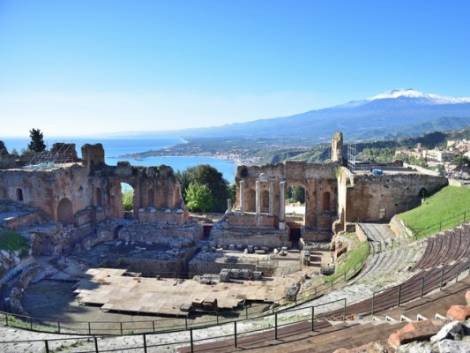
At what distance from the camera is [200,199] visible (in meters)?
47.4

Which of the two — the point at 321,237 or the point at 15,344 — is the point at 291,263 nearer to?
the point at 321,237

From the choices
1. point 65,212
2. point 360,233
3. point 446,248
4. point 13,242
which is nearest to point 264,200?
point 360,233

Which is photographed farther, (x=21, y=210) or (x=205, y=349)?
(x=21, y=210)

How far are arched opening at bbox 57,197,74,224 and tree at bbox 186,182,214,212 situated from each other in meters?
13.6

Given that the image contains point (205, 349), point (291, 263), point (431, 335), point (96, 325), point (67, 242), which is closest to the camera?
point (431, 335)

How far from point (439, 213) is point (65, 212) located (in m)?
30.8

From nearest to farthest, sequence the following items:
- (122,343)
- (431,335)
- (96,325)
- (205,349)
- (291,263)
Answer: (431,335) < (205,349) < (122,343) < (96,325) < (291,263)

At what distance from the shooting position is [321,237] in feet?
116

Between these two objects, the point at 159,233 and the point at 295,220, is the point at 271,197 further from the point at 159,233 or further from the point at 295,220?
the point at 159,233

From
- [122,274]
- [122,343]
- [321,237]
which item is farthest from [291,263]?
[122,343]

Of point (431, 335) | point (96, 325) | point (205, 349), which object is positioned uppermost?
point (431, 335)

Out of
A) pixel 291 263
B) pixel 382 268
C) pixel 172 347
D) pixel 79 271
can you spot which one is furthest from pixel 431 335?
pixel 79 271

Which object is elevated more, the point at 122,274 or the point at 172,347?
the point at 172,347

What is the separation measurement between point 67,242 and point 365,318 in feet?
90.2
